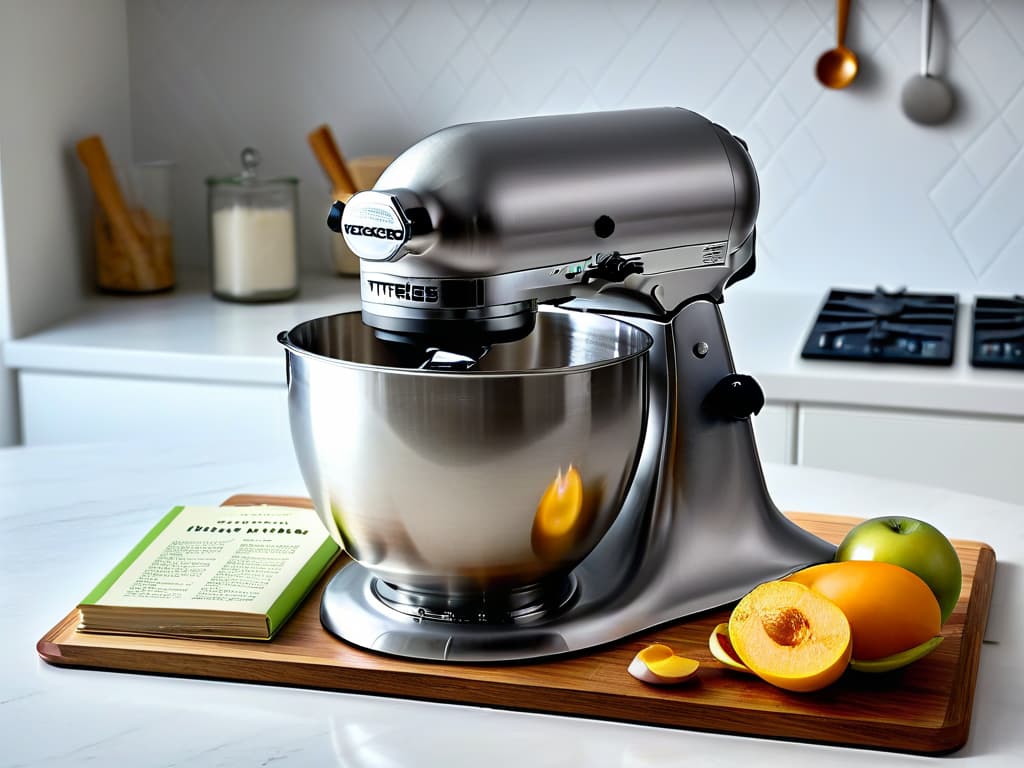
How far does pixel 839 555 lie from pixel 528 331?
0.32 meters

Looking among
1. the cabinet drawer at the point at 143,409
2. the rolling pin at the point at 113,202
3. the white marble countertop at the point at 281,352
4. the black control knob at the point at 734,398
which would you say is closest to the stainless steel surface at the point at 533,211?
the black control knob at the point at 734,398

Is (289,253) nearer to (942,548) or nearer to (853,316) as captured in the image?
(853,316)

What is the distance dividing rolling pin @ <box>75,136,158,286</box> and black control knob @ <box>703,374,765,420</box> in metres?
1.67

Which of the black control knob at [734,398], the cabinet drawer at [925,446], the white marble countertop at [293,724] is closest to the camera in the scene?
the white marble countertop at [293,724]

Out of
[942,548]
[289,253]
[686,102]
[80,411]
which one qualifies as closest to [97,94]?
[289,253]

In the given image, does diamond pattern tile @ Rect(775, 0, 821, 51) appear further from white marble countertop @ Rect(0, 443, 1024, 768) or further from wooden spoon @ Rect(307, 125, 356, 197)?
white marble countertop @ Rect(0, 443, 1024, 768)

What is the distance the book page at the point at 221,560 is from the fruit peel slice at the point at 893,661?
16.6 inches

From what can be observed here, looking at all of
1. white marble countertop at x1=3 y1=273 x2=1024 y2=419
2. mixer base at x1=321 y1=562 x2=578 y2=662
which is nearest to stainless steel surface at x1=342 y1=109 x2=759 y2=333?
mixer base at x1=321 y1=562 x2=578 y2=662

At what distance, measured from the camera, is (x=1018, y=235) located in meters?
2.29

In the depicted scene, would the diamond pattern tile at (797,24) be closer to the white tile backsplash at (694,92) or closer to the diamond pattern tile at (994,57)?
the white tile backsplash at (694,92)

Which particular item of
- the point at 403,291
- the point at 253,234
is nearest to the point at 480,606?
the point at 403,291

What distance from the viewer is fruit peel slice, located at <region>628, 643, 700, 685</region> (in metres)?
0.82

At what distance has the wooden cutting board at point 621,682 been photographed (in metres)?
0.78

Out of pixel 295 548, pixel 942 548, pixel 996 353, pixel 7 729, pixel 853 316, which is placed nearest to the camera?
pixel 7 729
